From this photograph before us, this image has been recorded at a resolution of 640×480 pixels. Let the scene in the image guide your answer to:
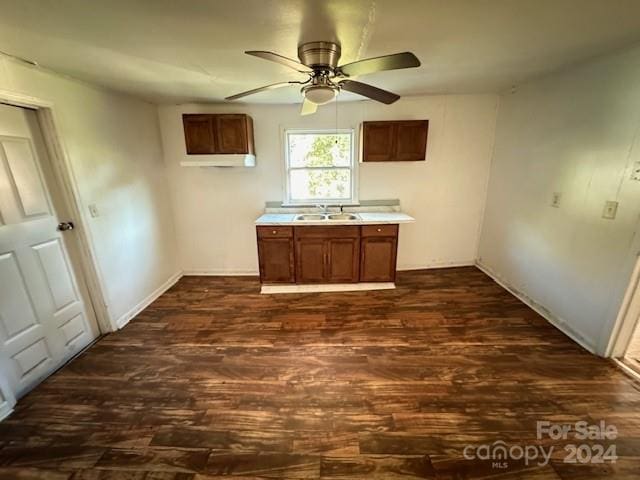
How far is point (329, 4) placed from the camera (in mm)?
1254

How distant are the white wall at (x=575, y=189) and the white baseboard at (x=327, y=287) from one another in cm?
156

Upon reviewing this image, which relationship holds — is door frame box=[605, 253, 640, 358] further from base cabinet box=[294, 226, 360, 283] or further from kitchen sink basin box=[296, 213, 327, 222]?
kitchen sink basin box=[296, 213, 327, 222]

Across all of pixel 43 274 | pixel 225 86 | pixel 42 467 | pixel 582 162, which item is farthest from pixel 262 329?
pixel 582 162

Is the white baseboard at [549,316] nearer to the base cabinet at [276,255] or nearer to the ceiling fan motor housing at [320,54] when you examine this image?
the base cabinet at [276,255]

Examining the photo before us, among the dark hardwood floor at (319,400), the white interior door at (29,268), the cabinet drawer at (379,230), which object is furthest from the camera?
the cabinet drawer at (379,230)

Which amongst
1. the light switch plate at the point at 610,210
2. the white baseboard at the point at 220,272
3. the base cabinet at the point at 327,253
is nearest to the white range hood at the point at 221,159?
the base cabinet at the point at 327,253

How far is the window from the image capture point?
3.49 metres

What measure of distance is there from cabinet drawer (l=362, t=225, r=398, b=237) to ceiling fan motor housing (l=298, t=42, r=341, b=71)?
1.84 meters

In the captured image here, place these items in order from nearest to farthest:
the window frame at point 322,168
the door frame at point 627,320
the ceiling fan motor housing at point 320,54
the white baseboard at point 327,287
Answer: the ceiling fan motor housing at point 320,54
the door frame at point 627,320
the white baseboard at point 327,287
the window frame at point 322,168

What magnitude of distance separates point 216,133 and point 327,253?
1943 mm

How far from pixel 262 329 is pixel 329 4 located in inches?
97.9

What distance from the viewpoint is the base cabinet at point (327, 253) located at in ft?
10.5

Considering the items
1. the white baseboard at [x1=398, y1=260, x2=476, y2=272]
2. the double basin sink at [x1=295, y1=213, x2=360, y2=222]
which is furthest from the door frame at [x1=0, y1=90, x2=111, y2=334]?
the white baseboard at [x1=398, y1=260, x2=476, y2=272]

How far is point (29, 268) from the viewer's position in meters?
1.94
